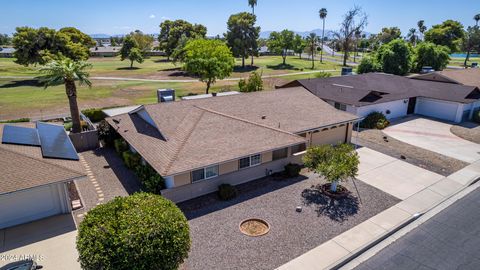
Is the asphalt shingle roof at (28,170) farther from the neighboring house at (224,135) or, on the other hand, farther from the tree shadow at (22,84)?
the tree shadow at (22,84)

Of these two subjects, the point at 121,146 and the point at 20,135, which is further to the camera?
the point at 121,146

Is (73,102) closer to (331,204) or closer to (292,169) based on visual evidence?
(292,169)

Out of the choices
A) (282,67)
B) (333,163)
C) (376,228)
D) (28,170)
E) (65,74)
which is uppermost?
(65,74)

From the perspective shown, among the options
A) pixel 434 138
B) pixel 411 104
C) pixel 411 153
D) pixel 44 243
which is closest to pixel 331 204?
pixel 411 153

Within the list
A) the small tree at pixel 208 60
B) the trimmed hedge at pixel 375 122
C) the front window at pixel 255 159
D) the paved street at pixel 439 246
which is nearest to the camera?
the paved street at pixel 439 246

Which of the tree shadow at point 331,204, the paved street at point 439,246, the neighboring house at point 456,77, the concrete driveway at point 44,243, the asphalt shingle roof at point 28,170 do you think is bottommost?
the paved street at point 439,246

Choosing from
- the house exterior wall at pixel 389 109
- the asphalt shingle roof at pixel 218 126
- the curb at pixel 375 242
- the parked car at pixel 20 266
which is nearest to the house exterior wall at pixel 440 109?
the house exterior wall at pixel 389 109

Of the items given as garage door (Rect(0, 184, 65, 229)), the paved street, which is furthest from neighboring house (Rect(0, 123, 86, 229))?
the paved street
